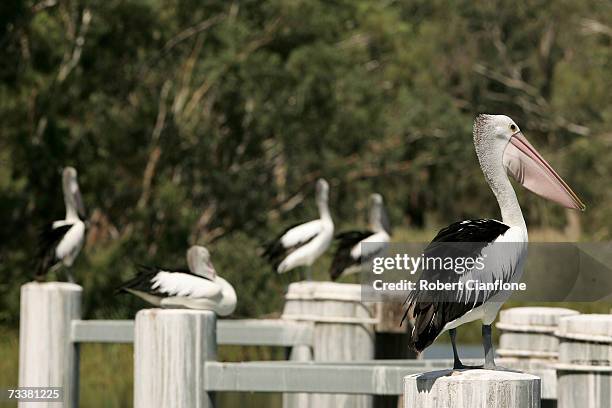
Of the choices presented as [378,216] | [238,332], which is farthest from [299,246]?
[238,332]

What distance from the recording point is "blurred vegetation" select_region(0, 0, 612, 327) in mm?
19016

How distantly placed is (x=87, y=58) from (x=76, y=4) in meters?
0.82

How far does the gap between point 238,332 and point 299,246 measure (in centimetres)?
424

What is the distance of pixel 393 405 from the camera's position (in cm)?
805

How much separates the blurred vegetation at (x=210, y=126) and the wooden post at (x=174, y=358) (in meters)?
10.7

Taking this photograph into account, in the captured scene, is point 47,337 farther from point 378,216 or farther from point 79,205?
point 378,216

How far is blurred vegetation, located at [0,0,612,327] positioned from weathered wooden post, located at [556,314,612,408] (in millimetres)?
11565

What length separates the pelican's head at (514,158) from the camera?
522 cm

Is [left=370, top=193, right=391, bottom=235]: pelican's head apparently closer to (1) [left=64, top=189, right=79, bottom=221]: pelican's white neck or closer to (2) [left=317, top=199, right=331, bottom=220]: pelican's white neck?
(2) [left=317, top=199, right=331, bottom=220]: pelican's white neck

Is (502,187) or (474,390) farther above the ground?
(502,187)

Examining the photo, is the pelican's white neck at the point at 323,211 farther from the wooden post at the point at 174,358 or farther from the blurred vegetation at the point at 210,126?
the wooden post at the point at 174,358

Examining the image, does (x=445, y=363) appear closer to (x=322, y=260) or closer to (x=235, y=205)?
(x=322, y=260)

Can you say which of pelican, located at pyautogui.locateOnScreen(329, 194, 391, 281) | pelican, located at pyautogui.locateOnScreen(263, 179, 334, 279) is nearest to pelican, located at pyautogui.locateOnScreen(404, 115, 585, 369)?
pelican, located at pyautogui.locateOnScreen(329, 194, 391, 281)

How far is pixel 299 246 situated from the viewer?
40.3 feet
